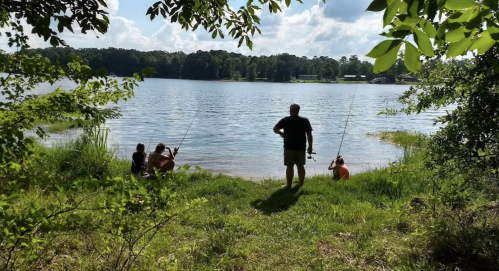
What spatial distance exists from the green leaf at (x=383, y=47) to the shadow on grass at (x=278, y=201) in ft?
17.7

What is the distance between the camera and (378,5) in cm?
112

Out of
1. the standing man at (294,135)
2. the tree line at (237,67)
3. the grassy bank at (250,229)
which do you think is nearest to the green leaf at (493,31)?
the grassy bank at (250,229)

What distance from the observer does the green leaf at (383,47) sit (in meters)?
1.12

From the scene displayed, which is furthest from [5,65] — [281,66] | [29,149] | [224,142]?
[281,66]

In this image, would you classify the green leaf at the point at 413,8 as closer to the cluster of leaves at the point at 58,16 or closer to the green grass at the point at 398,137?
the cluster of leaves at the point at 58,16

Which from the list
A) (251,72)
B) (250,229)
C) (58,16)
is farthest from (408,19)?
(251,72)

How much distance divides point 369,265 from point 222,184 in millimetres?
4586

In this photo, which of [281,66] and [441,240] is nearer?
[441,240]

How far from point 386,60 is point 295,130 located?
667cm

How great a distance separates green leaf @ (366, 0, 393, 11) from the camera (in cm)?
111

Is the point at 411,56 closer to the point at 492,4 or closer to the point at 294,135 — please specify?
the point at 492,4

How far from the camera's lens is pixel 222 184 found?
26.5 ft

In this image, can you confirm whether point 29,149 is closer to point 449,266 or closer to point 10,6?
point 10,6

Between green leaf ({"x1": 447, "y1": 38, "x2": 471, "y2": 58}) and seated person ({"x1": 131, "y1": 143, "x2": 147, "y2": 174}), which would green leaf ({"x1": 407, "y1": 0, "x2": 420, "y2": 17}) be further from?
seated person ({"x1": 131, "y1": 143, "x2": 147, "y2": 174})
